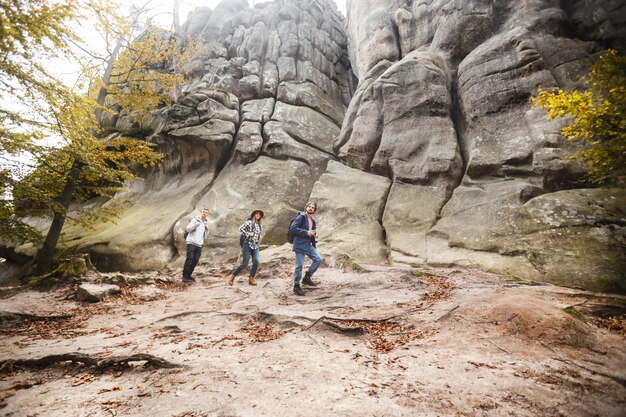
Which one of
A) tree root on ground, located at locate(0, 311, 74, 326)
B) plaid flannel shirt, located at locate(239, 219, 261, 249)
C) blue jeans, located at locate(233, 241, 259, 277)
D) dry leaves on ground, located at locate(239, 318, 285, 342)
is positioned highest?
plaid flannel shirt, located at locate(239, 219, 261, 249)

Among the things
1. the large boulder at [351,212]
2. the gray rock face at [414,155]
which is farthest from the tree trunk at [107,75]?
the large boulder at [351,212]

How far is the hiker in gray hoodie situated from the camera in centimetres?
1023

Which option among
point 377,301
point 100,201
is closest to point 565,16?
point 377,301

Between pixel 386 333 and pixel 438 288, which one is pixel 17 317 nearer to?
pixel 386 333

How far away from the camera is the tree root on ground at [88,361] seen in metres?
4.08

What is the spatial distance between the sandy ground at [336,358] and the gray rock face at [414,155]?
3385 mm

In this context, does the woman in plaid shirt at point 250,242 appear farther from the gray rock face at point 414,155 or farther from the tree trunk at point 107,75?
the tree trunk at point 107,75

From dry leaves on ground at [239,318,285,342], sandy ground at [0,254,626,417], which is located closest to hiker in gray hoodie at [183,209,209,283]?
sandy ground at [0,254,626,417]

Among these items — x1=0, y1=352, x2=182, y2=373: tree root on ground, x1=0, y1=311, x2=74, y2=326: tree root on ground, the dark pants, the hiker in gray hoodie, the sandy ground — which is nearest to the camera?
the sandy ground

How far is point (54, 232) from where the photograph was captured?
42.4ft

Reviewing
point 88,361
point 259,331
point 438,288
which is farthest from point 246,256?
point 438,288

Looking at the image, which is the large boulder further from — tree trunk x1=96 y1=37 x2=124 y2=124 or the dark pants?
tree trunk x1=96 y1=37 x2=124 y2=124

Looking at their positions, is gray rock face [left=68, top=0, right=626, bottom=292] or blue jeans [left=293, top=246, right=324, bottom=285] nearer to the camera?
blue jeans [left=293, top=246, right=324, bottom=285]

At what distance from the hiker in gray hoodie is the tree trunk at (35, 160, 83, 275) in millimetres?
6813
